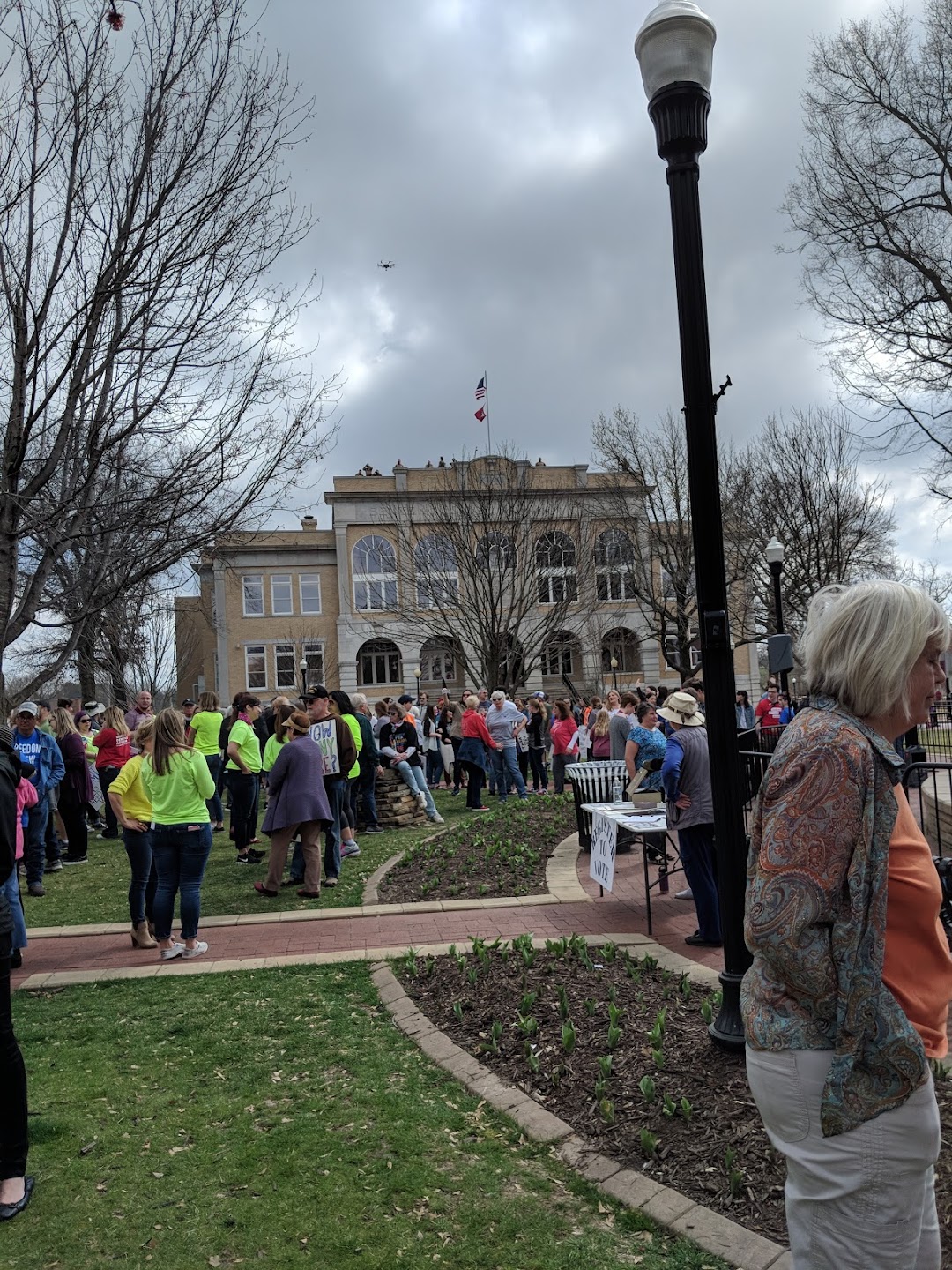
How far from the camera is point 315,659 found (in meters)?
50.8

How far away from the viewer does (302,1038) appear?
5137 mm

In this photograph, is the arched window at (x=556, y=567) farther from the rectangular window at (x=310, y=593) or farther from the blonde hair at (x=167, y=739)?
the rectangular window at (x=310, y=593)

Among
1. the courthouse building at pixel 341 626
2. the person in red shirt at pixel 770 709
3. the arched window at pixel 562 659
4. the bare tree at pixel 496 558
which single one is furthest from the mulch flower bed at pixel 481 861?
the courthouse building at pixel 341 626

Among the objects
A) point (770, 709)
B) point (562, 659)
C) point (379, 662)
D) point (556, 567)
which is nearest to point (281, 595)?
point (379, 662)

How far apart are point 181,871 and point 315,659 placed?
44.2 meters

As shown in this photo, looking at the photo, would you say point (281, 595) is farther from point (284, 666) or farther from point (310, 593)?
point (284, 666)

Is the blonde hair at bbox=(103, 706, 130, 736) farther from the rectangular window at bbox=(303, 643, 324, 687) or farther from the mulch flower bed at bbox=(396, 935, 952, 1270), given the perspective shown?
the rectangular window at bbox=(303, 643, 324, 687)

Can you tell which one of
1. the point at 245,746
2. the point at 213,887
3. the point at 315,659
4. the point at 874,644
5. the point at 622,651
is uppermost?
the point at 315,659

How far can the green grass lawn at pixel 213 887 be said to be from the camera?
343 inches

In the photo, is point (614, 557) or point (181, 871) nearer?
point (181, 871)

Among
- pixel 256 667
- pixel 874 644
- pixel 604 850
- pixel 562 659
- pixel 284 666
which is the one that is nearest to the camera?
pixel 874 644

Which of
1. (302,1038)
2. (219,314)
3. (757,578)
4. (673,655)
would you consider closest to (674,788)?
(302,1038)

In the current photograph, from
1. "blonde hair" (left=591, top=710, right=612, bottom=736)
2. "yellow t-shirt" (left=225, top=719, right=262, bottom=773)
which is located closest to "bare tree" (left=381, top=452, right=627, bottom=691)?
"blonde hair" (left=591, top=710, right=612, bottom=736)

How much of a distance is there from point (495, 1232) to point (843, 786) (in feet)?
7.74
